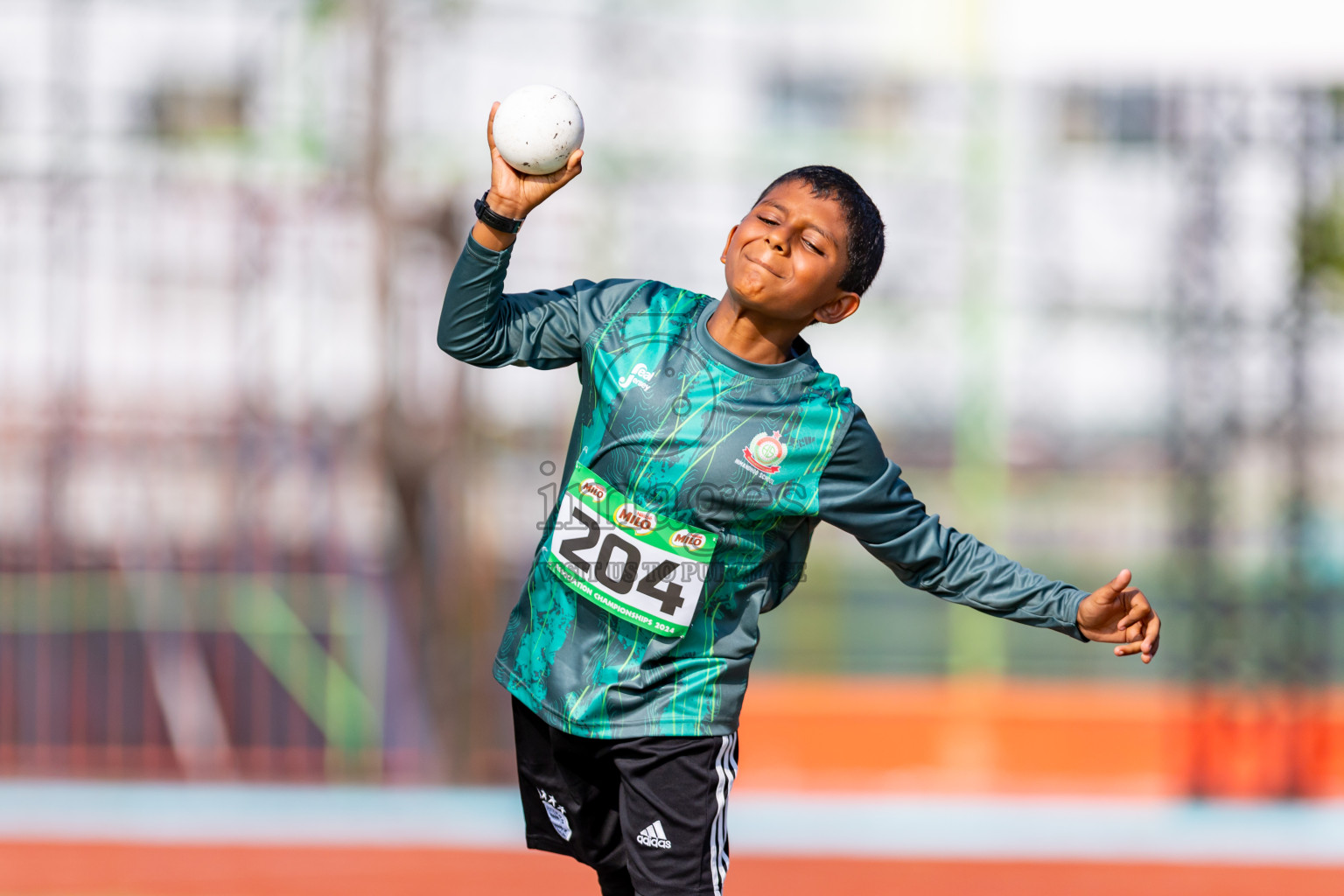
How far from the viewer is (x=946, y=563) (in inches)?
104

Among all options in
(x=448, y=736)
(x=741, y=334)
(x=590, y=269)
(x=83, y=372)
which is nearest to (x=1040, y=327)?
(x=590, y=269)

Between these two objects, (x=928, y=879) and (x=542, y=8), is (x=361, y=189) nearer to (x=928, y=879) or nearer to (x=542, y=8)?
(x=928, y=879)

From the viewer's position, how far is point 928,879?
5.69m

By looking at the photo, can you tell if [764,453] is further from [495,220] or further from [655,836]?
[655,836]

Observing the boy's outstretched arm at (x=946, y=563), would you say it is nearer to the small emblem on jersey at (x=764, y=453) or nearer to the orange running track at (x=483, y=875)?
the small emblem on jersey at (x=764, y=453)

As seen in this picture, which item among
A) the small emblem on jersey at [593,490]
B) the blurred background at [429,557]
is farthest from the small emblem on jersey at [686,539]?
the blurred background at [429,557]

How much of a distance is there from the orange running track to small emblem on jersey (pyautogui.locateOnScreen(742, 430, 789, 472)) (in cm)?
317

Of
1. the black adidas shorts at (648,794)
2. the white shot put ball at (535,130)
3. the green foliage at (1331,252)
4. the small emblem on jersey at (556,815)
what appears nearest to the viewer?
the white shot put ball at (535,130)

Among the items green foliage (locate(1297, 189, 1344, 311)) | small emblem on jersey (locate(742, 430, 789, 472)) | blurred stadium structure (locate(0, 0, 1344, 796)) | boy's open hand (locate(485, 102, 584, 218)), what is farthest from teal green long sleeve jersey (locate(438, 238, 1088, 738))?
green foliage (locate(1297, 189, 1344, 311))

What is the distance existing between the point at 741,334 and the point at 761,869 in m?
3.64

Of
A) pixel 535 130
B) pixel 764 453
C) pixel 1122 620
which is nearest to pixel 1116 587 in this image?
pixel 1122 620

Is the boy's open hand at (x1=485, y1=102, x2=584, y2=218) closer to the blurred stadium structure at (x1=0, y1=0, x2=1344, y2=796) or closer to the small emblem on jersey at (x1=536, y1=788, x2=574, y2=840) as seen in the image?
the small emblem on jersey at (x1=536, y1=788, x2=574, y2=840)

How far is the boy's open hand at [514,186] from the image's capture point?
2.39m

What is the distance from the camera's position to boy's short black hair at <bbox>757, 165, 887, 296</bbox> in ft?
8.13
